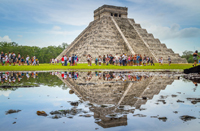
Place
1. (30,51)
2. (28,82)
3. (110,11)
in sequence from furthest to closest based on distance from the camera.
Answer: (30,51) → (110,11) → (28,82)

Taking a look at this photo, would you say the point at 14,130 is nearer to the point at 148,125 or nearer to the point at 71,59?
the point at 148,125

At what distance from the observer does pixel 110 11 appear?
160ft

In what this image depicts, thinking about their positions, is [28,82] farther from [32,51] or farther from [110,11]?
[32,51]

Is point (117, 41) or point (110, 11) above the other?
point (110, 11)

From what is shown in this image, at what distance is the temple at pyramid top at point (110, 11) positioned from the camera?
48.2 metres

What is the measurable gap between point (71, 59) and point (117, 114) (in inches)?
864

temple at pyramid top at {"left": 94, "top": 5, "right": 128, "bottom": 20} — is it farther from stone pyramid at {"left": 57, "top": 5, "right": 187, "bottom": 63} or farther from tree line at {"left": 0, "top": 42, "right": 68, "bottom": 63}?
tree line at {"left": 0, "top": 42, "right": 68, "bottom": 63}

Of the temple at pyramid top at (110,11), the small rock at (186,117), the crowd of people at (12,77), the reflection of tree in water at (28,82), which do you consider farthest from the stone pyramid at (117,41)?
the small rock at (186,117)

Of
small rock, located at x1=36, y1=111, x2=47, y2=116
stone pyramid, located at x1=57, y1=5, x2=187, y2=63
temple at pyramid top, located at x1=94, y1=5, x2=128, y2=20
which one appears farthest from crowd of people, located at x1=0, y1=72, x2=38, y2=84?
temple at pyramid top, located at x1=94, y1=5, x2=128, y2=20

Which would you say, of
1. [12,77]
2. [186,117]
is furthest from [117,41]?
[186,117]

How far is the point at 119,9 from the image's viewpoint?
165 ft

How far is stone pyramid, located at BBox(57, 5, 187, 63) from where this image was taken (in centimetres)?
3675

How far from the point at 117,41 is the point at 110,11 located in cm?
1231

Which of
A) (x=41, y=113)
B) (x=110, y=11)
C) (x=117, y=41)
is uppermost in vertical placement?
(x=110, y=11)
